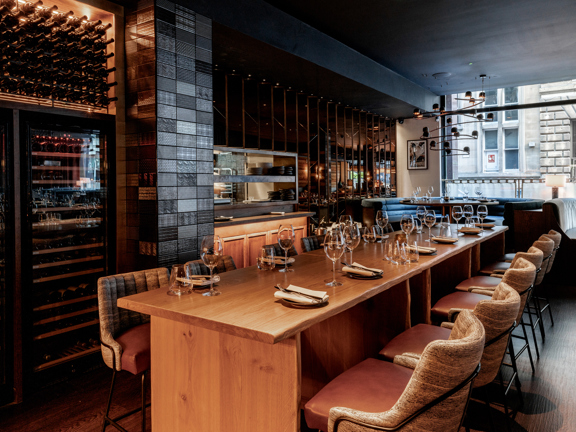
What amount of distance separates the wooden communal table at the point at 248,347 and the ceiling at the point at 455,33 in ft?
11.6

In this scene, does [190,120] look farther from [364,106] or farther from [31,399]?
[364,106]

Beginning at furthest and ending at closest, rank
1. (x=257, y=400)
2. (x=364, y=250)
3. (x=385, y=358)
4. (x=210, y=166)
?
(x=210, y=166)
(x=364, y=250)
(x=385, y=358)
(x=257, y=400)

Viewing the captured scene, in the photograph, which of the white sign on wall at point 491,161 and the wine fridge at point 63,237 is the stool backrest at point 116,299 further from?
the white sign on wall at point 491,161

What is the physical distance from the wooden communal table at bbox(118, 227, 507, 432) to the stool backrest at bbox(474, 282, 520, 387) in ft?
1.55

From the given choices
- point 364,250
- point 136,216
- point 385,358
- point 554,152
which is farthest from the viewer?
point 554,152

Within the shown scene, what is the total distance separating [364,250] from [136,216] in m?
1.93

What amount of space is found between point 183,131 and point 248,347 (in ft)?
8.04

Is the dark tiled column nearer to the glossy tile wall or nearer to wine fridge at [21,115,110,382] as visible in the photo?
the glossy tile wall

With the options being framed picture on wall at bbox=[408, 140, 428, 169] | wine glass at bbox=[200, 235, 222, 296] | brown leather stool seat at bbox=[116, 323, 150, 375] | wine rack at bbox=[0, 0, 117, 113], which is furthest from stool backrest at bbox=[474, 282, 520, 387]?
framed picture on wall at bbox=[408, 140, 428, 169]

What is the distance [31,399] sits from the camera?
276 centimetres

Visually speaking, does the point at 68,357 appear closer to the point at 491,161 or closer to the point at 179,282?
the point at 179,282

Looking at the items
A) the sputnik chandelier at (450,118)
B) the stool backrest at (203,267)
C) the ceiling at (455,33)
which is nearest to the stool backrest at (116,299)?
the stool backrest at (203,267)

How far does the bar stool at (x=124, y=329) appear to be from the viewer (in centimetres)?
207

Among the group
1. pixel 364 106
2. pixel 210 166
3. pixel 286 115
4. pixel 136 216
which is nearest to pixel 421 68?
pixel 364 106
